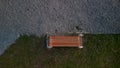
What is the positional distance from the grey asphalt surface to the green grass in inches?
6.7

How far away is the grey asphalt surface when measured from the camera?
18.8 feet

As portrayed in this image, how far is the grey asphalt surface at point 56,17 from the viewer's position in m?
5.74

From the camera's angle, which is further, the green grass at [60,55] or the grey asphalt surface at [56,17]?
the grey asphalt surface at [56,17]

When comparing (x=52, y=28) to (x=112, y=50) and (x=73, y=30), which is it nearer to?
(x=73, y=30)

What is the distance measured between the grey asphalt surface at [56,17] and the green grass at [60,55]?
0.56ft

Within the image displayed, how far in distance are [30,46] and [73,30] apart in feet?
2.68

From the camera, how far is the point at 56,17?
5793 millimetres

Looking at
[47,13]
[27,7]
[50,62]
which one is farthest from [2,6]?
[50,62]

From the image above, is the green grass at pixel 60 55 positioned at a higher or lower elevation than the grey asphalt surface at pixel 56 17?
lower

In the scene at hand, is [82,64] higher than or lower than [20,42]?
lower

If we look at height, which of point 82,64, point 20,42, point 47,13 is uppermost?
point 47,13

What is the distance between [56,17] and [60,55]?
70 centimetres

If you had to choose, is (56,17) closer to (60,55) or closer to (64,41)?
(64,41)

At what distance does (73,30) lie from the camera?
574 centimetres
